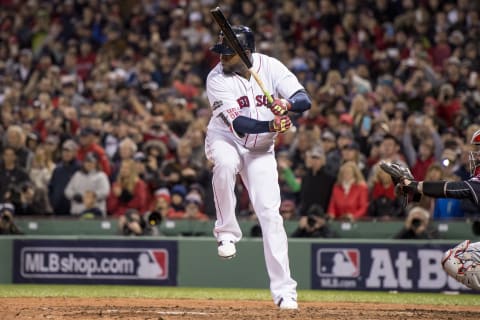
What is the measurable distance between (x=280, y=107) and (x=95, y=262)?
6045 millimetres

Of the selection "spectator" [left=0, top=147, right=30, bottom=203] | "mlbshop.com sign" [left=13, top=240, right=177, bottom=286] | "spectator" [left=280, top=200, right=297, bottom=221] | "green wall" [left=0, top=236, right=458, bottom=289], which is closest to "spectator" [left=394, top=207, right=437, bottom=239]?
"green wall" [left=0, top=236, right=458, bottom=289]

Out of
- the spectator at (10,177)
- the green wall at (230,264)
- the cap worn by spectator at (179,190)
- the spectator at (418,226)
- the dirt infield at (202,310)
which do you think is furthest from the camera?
the spectator at (10,177)

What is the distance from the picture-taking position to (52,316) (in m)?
8.06

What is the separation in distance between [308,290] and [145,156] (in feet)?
12.0

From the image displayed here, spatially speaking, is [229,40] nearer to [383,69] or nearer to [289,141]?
[289,141]

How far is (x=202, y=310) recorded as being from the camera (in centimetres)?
A: 877

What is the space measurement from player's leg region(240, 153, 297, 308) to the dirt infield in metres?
0.19

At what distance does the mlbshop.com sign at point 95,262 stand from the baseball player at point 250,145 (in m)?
4.53

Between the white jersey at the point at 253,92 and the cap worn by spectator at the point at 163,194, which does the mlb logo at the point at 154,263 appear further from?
the white jersey at the point at 253,92

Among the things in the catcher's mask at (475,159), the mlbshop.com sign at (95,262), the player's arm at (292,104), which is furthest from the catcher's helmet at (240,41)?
the mlbshop.com sign at (95,262)

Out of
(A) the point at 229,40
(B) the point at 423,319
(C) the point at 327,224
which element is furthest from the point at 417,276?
(A) the point at 229,40

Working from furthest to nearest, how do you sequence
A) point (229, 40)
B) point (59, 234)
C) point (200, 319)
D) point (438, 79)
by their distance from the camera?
point (438, 79) < point (59, 234) < point (229, 40) < point (200, 319)

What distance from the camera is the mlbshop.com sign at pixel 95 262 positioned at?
13.5 m

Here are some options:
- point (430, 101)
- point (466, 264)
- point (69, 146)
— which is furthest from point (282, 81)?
point (430, 101)
